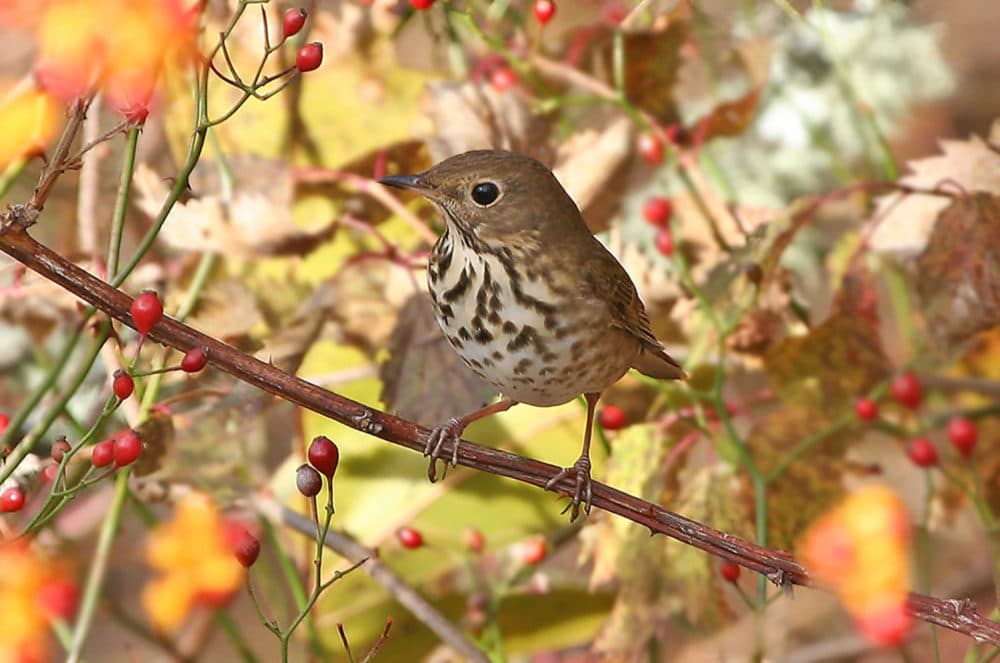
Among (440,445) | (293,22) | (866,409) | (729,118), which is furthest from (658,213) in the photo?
(293,22)

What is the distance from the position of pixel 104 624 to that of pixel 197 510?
123cm

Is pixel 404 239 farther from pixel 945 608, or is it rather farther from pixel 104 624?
pixel 104 624

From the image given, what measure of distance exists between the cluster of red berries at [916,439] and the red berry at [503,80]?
741mm

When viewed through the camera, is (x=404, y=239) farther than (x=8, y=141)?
Yes

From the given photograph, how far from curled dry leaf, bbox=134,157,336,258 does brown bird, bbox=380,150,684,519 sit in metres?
0.43

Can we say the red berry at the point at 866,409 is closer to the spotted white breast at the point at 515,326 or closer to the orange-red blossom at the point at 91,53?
the spotted white breast at the point at 515,326

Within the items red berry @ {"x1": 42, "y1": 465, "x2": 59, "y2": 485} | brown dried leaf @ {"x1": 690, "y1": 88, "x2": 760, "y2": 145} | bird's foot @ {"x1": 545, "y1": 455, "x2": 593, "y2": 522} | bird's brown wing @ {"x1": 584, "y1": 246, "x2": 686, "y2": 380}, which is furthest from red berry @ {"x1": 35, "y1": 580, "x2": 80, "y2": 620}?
brown dried leaf @ {"x1": 690, "y1": 88, "x2": 760, "y2": 145}

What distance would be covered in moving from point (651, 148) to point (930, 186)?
438 mm

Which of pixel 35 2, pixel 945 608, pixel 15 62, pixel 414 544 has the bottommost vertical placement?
pixel 945 608

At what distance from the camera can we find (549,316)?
1570mm

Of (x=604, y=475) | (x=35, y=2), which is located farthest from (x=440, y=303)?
(x=35, y=2)

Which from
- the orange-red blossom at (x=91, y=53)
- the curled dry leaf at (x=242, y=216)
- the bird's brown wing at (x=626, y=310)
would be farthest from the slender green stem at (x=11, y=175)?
the bird's brown wing at (x=626, y=310)

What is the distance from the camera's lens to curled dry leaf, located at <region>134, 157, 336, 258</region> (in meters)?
1.98

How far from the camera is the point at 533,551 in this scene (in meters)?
2.06
